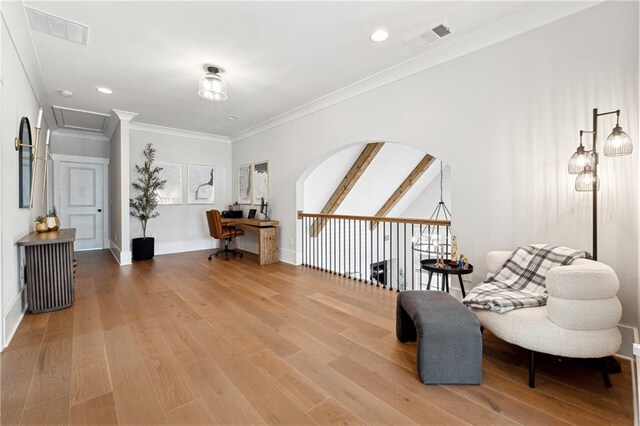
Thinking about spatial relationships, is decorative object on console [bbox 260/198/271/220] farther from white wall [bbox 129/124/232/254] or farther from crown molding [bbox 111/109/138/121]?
crown molding [bbox 111/109/138/121]

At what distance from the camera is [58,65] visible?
11.0 ft

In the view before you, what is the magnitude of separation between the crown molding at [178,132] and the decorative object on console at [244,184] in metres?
0.93

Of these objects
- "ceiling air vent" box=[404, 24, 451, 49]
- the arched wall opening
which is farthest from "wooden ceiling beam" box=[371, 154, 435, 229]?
"ceiling air vent" box=[404, 24, 451, 49]

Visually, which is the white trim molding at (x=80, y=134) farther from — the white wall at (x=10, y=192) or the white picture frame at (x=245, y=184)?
the white wall at (x=10, y=192)

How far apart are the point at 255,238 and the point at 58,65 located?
4.11 m

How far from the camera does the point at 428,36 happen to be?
2.82 meters

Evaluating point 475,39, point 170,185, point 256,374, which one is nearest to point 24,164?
point 256,374

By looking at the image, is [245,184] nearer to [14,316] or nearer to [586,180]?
[14,316]

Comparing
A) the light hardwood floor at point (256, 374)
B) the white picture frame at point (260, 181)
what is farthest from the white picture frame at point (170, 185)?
the light hardwood floor at point (256, 374)

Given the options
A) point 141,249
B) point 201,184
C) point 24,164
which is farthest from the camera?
point 201,184

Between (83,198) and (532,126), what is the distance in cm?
826

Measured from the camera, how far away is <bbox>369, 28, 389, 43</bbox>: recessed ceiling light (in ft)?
8.90

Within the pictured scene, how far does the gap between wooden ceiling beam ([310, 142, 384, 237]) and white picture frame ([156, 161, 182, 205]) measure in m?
3.18

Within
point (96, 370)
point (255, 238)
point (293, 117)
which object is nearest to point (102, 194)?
point (255, 238)
